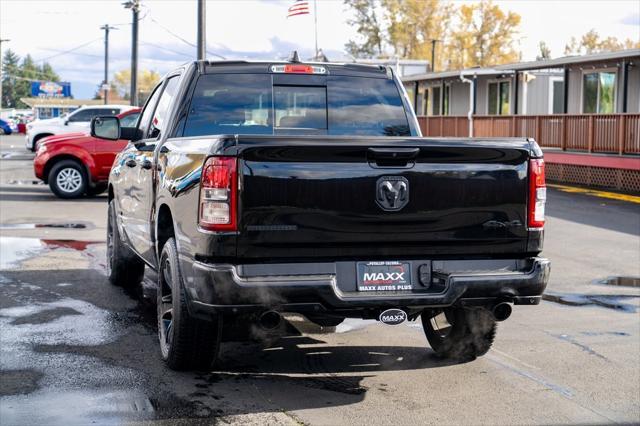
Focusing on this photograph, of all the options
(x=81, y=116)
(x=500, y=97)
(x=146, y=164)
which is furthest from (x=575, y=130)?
(x=146, y=164)

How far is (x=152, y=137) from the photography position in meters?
7.51

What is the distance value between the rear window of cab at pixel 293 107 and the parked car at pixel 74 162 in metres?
11.2

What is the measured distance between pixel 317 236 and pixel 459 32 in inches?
2827

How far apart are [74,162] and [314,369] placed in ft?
42.5

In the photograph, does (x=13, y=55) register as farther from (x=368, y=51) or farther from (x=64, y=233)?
(x=64, y=233)

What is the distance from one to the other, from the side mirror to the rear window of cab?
164 cm

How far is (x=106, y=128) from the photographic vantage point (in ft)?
26.8

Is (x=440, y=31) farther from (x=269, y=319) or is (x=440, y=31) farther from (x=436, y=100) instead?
(x=269, y=319)

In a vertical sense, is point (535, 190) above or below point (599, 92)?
below

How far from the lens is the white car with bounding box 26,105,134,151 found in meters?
25.9

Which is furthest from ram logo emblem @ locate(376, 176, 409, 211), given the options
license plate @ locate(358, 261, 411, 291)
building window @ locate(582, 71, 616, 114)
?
building window @ locate(582, 71, 616, 114)

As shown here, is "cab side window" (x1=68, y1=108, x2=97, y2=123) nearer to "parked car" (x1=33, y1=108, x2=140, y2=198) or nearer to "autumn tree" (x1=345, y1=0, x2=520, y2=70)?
"parked car" (x1=33, y1=108, x2=140, y2=198)

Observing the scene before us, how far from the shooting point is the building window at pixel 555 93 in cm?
3307

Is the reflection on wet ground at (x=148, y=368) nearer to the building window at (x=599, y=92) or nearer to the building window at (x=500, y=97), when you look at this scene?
the building window at (x=599, y=92)
